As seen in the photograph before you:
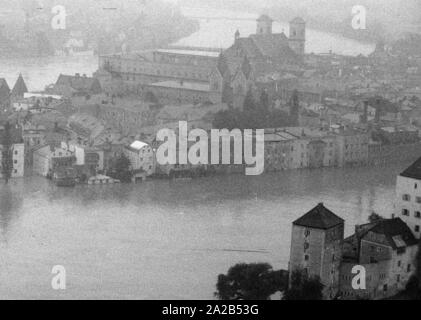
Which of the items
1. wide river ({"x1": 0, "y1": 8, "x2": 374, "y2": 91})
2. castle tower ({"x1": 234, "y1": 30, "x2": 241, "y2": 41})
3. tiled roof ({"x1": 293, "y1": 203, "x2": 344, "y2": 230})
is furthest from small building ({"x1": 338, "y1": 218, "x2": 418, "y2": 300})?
castle tower ({"x1": 234, "y1": 30, "x2": 241, "y2": 41})

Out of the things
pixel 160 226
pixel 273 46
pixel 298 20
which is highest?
pixel 298 20

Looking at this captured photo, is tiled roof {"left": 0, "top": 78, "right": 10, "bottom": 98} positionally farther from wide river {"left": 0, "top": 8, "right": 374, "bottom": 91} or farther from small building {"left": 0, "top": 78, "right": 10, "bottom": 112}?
wide river {"left": 0, "top": 8, "right": 374, "bottom": 91}

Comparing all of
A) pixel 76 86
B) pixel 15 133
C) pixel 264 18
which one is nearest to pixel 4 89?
pixel 76 86

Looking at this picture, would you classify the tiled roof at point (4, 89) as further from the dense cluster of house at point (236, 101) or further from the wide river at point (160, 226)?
the wide river at point (160, 226)

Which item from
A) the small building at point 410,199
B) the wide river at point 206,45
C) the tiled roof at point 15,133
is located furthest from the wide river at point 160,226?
the wide river at point 206,45

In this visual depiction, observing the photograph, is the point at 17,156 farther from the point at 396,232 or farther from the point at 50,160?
the point at 396,232

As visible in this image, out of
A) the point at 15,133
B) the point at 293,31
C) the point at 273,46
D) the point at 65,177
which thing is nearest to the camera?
the point at 65,177
